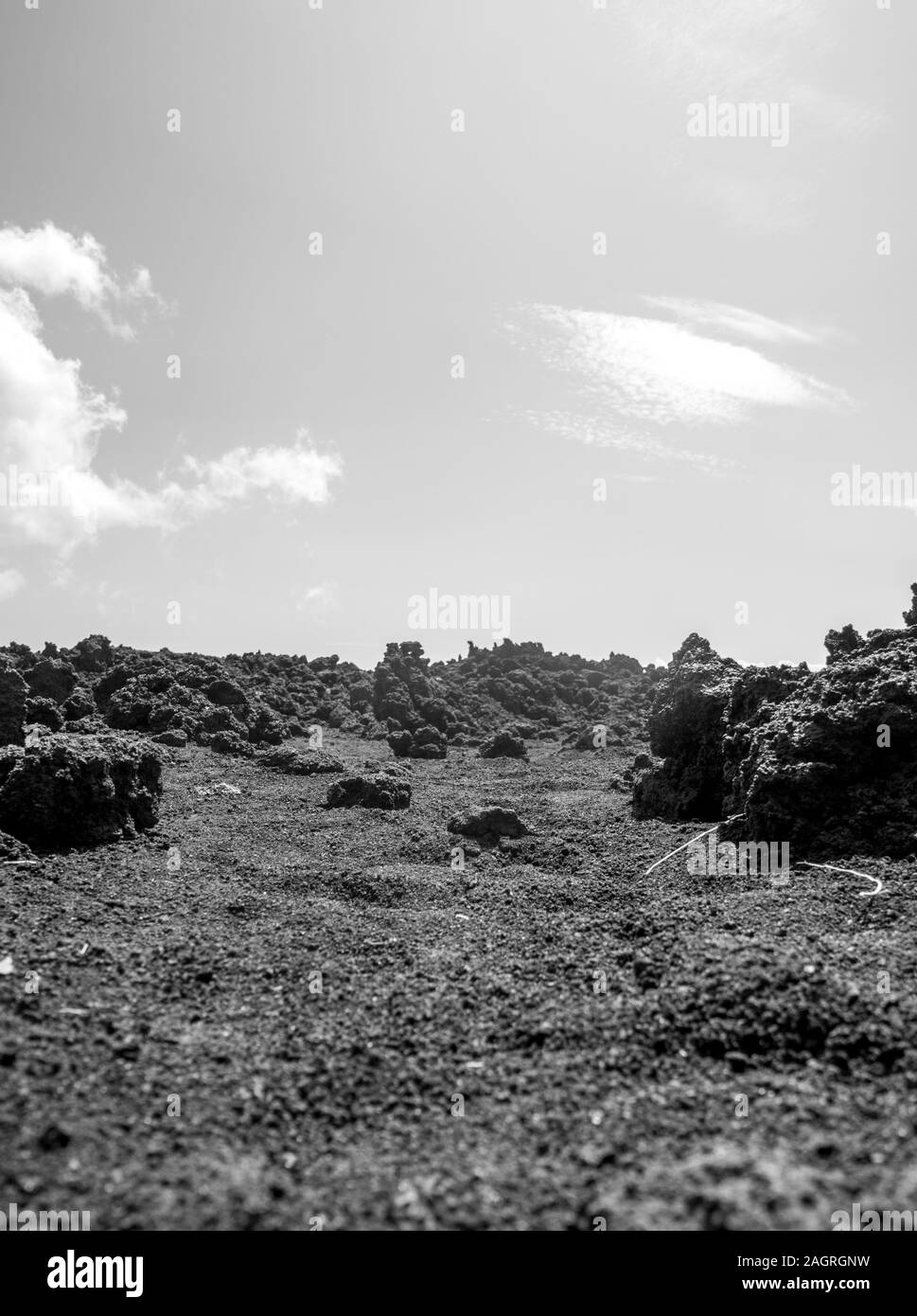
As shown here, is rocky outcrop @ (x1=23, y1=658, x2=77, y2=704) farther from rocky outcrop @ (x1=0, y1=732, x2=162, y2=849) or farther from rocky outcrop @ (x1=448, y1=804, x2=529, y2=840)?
rocky outcrop @ (x1=448, y1=804, x2=529, y2=840)

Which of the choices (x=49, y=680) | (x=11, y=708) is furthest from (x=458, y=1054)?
(x=49, y=680)

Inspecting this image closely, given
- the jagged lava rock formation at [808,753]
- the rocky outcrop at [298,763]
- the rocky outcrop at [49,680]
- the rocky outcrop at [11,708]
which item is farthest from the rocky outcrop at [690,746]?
the rocky outcrop at [49,680]

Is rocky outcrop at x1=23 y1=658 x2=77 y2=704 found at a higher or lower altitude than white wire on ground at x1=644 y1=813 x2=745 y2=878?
higher

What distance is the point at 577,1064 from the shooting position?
5.16 meters

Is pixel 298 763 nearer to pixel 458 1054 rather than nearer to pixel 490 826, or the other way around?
pixel 490 826

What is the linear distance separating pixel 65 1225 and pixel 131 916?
4.60m

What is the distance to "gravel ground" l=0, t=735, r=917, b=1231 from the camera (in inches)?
151

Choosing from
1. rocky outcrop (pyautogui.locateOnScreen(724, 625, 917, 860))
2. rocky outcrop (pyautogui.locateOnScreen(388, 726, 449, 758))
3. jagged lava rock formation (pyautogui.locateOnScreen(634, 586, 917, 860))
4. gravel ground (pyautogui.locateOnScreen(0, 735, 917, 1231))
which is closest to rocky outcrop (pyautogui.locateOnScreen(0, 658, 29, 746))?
gravel ground (pyautogui.locateOnScreen(0, 735, 917, 1231))

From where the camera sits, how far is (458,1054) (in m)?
5.41

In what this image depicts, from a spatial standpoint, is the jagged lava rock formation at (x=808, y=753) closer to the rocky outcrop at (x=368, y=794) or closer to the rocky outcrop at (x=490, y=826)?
the rocky outcrop at (x=490, y=826)

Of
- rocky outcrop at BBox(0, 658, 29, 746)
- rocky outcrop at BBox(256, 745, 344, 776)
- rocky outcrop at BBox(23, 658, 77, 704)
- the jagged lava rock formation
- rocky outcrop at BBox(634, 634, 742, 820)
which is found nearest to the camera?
the jagged lava rock formation

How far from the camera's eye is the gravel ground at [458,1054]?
3.85m
